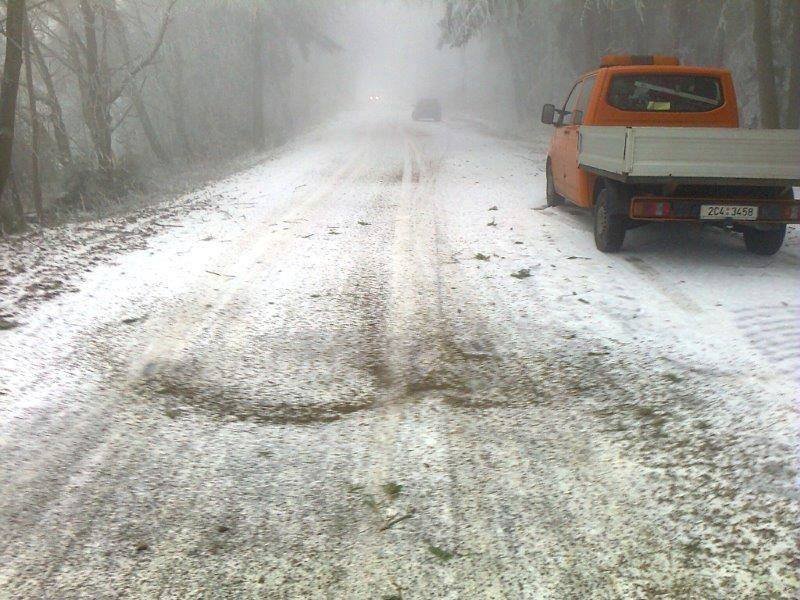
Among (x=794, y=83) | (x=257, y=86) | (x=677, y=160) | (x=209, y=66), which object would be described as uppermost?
(x=209, y=66)

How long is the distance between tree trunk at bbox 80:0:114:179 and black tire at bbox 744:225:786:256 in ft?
37.3

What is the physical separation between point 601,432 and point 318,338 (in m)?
2.21

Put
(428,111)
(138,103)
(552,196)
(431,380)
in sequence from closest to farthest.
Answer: (431,380), (552,196), (138,103), (428,111)

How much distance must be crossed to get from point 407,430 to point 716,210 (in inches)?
174

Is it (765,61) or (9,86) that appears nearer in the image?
(9,86)

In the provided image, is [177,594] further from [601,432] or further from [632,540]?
[601,432]

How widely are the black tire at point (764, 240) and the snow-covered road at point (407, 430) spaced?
0.86 ft

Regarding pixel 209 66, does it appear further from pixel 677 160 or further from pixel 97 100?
pixel 677 160

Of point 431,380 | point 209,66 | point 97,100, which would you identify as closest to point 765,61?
point 431,380

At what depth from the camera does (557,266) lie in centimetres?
633

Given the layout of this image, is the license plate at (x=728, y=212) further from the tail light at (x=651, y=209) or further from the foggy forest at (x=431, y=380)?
the tail light at (x=651, y=209)

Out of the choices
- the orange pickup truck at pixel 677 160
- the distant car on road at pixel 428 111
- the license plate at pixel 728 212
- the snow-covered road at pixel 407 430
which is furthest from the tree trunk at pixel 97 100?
the distant car on road at pixel 428 111

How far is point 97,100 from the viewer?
1297cm

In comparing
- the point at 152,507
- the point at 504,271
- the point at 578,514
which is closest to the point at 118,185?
the point at 504,271
